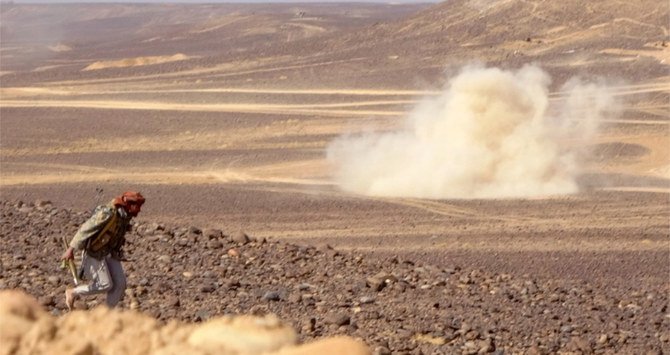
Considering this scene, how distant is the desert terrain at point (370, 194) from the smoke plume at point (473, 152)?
0.21 meters

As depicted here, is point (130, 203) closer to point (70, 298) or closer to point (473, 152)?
point (70, 298)

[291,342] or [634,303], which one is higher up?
[291,342]

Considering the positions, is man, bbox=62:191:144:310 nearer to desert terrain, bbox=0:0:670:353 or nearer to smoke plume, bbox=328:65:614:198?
desert terrain, bbox=0:0:670:353

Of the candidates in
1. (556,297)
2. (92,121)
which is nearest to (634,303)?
(556,297)

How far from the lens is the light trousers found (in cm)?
859

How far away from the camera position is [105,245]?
848 cm

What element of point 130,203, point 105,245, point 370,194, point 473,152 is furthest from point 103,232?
point 473,152

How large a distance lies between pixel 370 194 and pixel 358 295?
1078 cm

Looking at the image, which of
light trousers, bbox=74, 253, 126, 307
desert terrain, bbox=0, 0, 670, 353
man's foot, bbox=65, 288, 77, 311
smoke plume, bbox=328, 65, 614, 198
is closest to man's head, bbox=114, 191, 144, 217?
light trousers, bbox=74, 253, 126, 307

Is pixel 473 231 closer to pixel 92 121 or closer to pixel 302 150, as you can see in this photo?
pixel 302 150

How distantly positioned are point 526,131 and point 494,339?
15.7m

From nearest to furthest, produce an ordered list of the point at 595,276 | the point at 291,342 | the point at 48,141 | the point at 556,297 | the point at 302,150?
the point at 291,342 < the point at 556,297 < the point at 595,276 < the point at 302,150 < the point at 48,141

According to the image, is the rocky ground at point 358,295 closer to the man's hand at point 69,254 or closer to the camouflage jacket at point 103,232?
the man's hand at point 69,254

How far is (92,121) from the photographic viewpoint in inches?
1352
